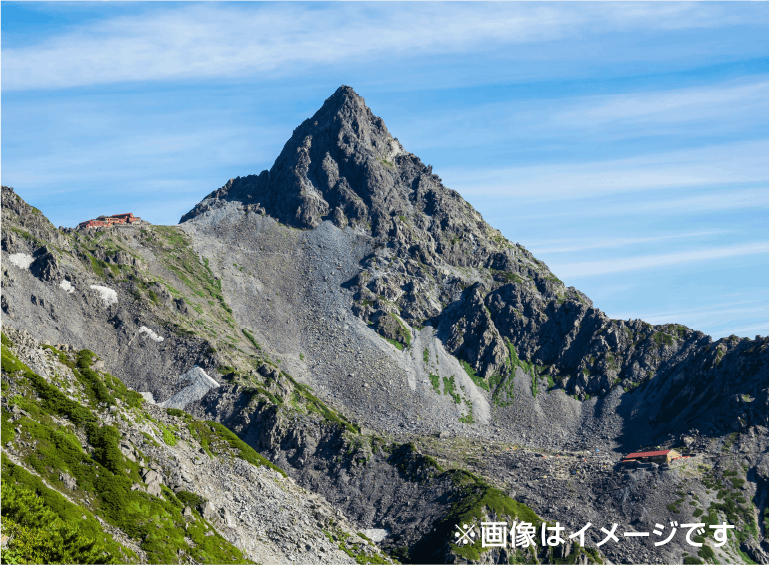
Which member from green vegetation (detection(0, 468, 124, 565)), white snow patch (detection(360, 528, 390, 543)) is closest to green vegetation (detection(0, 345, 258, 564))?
green vegetation (detection(0, 468, 124, 565))

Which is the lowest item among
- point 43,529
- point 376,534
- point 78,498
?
point 43,529

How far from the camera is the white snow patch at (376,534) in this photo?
190675 millimetres

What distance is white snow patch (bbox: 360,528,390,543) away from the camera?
191m

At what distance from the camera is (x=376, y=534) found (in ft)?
634

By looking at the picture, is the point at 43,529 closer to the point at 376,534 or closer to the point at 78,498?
the point at 78,498

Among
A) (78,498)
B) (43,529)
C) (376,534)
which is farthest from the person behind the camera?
(376,534)

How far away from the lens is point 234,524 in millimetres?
119000

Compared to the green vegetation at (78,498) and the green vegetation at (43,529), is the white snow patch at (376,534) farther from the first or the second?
the green vegetation at (43,529)

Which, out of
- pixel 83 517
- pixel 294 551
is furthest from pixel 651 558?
pixel 83 517

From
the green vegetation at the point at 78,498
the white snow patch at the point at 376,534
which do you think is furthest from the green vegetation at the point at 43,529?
the white snow patch at the point at 376,534

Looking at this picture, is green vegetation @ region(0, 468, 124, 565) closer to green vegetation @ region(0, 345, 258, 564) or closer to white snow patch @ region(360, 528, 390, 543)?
green vegetation @ region(0, 345, 258, 564)

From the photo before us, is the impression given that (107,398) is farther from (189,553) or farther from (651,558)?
(651,558)

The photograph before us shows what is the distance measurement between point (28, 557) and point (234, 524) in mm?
46944

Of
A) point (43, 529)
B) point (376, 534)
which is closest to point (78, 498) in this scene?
point (43, 529)
